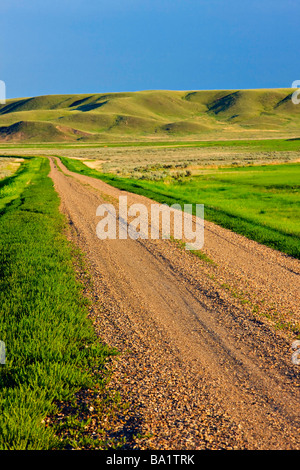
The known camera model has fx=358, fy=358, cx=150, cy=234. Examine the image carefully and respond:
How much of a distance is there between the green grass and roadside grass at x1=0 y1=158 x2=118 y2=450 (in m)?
8.41

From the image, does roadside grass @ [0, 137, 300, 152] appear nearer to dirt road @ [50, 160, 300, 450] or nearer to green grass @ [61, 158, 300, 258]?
green grass @ [61, 158, 300, 258]

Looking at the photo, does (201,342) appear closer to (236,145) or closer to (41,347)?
(41,347)

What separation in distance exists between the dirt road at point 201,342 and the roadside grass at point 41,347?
1.66 feet

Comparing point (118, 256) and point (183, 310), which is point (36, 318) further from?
point (118, 256)

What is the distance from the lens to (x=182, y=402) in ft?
17.0

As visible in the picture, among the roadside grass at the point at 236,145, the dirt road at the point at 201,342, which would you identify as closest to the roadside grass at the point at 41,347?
the dirt road at the point at 201,342

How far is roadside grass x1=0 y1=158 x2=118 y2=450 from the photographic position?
4.51 m

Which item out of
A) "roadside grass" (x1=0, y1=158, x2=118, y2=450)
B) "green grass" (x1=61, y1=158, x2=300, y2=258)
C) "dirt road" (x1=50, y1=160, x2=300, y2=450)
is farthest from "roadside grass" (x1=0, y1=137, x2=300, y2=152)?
"roadside grass" (x1=0, y1=158, x2=118, y2=450)

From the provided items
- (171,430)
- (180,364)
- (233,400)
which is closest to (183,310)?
(180,364)

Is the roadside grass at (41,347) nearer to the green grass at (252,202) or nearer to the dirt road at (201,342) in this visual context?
the dirt road at (201,342)

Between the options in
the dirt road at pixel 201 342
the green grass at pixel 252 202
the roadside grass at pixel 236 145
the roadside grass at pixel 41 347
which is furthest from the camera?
the roadside grass at pixel 236 145

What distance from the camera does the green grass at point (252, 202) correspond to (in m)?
15.7

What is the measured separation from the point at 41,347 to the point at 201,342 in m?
2.95

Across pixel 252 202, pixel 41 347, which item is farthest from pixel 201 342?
pixel 252 202
